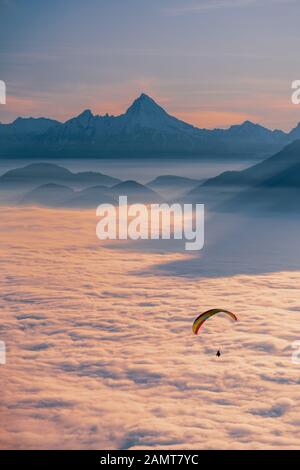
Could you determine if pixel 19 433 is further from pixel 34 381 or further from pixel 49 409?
pixel 34 381

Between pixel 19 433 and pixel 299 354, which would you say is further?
pixel 299 354

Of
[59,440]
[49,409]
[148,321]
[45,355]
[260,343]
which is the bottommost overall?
[59,440]

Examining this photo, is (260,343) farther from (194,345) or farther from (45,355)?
(45,355)

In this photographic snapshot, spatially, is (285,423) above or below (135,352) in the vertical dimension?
below
